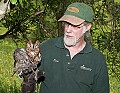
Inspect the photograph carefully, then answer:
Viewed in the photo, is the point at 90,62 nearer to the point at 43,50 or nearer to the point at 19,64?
the point at 43,50

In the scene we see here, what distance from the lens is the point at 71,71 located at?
394 centimetres

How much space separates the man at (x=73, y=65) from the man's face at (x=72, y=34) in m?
0.03

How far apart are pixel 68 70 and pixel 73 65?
0.07 meters

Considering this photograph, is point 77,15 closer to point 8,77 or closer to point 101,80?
point 101,80

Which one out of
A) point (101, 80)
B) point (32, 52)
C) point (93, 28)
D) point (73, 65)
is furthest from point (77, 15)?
point (93, 28)

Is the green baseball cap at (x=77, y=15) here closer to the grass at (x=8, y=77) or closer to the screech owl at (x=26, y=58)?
the screech owl at (x=26, y=58)

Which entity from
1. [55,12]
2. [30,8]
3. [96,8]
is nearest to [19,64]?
[30,8]

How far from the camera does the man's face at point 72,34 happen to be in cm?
376

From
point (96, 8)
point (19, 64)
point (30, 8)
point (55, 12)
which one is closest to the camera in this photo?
point (19, 64)

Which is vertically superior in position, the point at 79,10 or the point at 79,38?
the point at 79,10

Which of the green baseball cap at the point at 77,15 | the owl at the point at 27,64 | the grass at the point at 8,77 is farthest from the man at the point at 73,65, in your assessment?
the grass at the point at 8,77

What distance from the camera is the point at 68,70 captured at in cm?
395

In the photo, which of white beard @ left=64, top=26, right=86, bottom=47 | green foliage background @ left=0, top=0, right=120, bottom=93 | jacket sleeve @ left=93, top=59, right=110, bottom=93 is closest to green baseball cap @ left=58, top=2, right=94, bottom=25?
white beard @ left=64, top=26, right=86, bottom=47

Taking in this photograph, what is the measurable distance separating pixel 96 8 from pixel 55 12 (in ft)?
3.21
